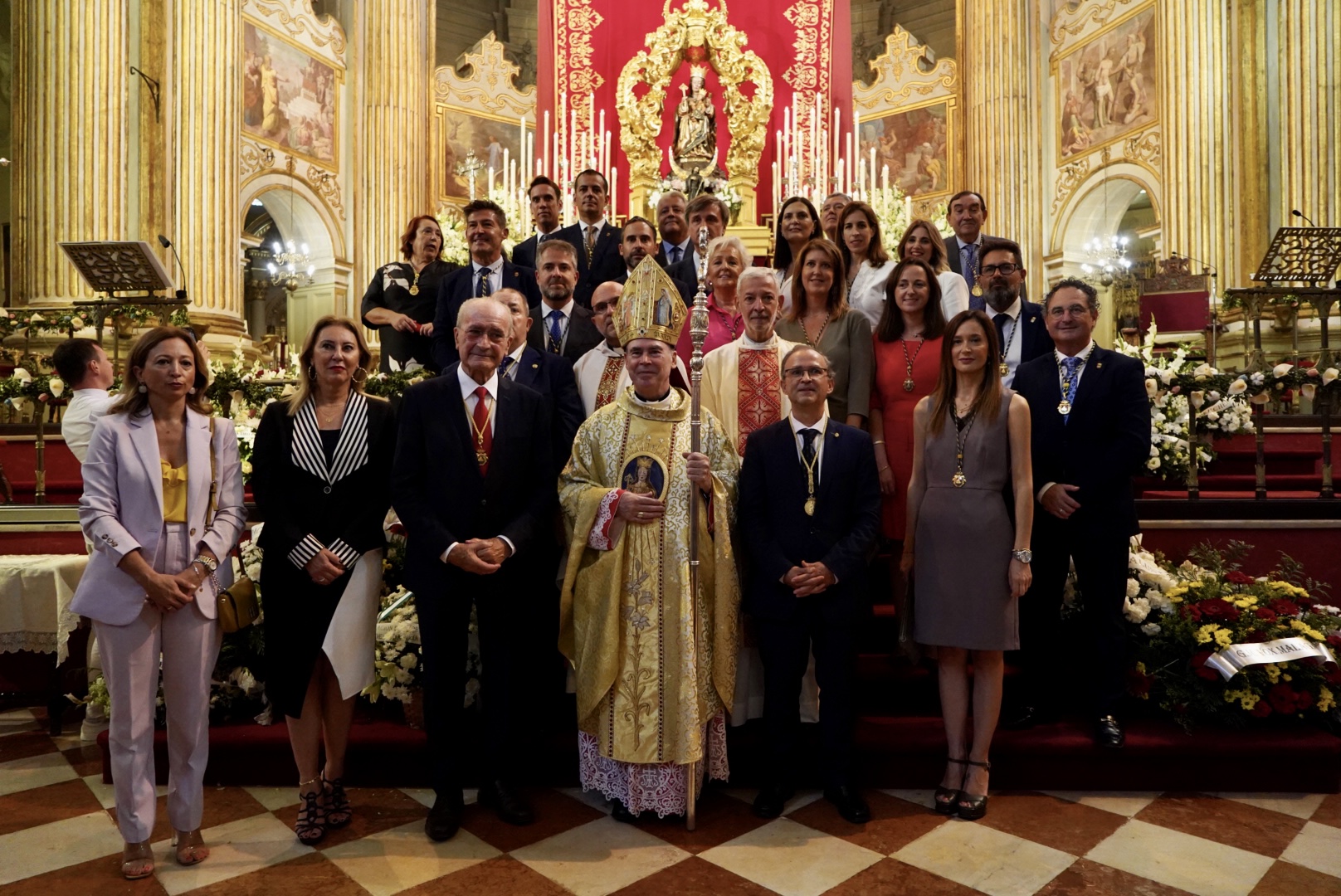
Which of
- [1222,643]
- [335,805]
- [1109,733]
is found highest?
[1222,643]

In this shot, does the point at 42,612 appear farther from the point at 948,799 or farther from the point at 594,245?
the point at 948,799

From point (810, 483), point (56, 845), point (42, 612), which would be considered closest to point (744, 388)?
point (810, 483)

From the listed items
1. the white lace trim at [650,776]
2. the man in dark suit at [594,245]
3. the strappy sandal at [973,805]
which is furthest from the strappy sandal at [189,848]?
the man in dark suit at [594,245]

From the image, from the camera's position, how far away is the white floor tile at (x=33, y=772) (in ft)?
12.4

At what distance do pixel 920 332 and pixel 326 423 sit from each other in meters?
2.51

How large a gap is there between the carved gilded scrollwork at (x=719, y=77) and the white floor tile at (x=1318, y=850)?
11921mm

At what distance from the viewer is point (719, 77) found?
13922 millimetres

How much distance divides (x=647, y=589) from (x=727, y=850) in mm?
924

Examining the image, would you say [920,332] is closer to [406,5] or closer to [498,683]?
[498,683]

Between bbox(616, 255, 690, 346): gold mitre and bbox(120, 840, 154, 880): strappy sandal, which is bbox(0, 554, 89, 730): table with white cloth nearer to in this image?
bbox(120, 840, 154, 880): strappy sandal

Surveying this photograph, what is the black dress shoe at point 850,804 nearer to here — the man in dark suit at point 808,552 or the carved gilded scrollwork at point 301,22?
the man in dark suit at point 808,552

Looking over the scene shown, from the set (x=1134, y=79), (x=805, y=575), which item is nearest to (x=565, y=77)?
(x=1134, y=79)

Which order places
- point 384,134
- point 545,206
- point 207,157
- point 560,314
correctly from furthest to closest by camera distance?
1. point 384,134
2. point 207,157
3. point 545,206
4. point 560,314

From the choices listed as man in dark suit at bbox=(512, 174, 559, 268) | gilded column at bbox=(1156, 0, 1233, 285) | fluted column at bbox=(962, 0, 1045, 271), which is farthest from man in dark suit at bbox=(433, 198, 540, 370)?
fluted column at bbox=(962, 0, 1045, 271)
